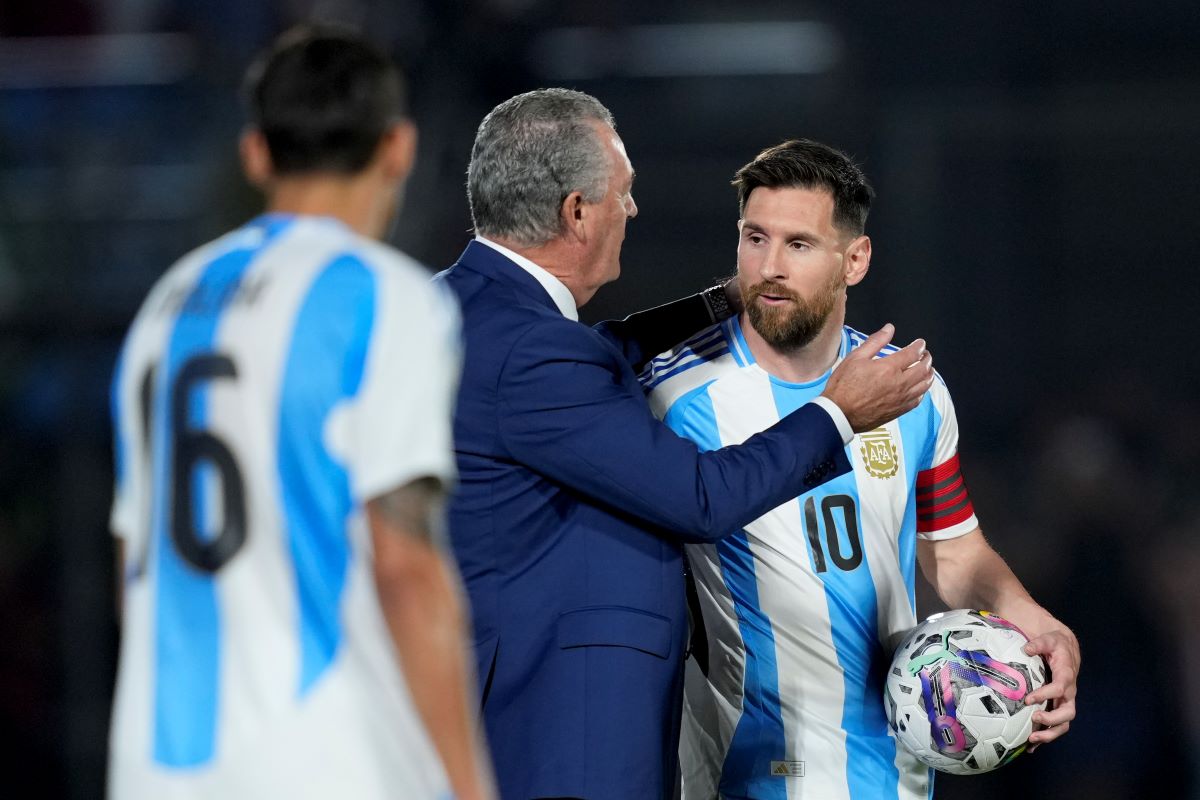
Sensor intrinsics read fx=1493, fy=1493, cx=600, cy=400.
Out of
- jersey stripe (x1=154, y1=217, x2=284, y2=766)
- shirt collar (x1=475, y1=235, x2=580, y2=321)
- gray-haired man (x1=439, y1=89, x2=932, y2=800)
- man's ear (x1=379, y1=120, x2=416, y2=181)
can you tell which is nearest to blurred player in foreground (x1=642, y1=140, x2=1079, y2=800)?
gray-haired man (x1=439, y1=89, x2=932, y2=800)

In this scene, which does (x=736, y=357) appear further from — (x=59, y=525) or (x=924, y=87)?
(x=924, y=87)

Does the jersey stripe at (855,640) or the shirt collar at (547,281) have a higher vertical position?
the shirt collar at (547,281)

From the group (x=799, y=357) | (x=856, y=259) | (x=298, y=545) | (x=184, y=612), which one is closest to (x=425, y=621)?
(x=298, y=545)

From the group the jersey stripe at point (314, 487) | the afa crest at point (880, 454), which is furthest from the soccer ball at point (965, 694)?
the jersey stripe at point (314, 487)

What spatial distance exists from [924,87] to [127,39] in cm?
543

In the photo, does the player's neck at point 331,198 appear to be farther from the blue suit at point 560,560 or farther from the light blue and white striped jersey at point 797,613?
the light blue and white striped jersey at point 797,613

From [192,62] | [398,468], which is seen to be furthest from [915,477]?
[192,62]

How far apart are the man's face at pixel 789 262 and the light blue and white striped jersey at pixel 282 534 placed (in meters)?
1.77

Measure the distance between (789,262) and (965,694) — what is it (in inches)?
42.6

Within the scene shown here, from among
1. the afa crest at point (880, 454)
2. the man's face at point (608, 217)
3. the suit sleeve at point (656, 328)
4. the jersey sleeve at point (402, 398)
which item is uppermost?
the man's face at point (608, 217)

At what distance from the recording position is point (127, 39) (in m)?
8.66

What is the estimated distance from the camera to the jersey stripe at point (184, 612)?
1.86m

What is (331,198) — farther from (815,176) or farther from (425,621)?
(815,176)

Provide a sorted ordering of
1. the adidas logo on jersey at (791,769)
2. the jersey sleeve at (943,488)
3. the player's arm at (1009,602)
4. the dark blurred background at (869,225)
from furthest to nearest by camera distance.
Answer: the dark blurred background at (869,225), the jersey sleeve at (943,488), the adidas logo on jersey at (791,769), the player's arm at (1009,602)
